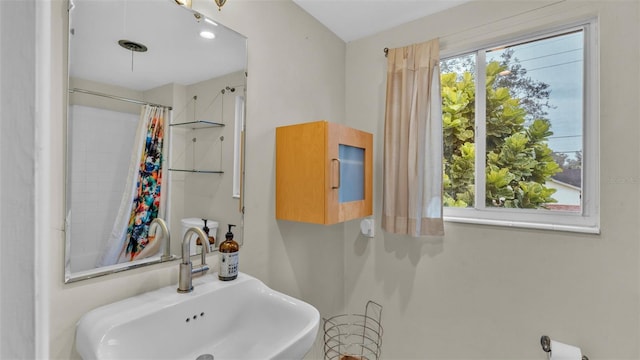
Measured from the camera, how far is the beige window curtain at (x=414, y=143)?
171 centimetres

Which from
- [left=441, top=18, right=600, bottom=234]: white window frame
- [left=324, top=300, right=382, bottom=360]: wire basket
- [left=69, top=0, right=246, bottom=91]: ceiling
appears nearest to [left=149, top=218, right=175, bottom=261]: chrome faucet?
[left=69, top=0, right=246, bottom=91]: ceiling

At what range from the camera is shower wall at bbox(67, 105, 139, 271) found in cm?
89

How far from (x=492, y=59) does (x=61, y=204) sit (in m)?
2.11

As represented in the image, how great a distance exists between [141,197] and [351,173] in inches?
41.1

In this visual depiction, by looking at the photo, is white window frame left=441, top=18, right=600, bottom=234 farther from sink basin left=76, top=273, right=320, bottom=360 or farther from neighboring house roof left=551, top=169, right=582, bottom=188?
sink basin left=76, top=273, right=320, bottom=360

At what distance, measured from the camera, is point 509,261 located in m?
1.56

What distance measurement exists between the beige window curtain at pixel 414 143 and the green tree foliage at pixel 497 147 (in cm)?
18

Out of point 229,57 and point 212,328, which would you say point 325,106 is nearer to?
point 229,57

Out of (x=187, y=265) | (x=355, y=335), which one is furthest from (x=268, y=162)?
(x=355, y=335)

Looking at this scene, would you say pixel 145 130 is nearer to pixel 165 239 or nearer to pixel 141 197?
pixel 141 197

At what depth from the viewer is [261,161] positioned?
1503mm

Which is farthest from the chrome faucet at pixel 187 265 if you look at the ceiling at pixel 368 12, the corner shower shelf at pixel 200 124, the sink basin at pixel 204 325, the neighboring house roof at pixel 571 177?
the neighboring house roof at pixel 571 177

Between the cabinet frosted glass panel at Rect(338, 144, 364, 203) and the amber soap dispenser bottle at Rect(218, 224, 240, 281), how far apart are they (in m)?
0.60

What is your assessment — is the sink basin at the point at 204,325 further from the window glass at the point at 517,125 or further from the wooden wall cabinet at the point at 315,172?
the window glass at the point at 517,125
